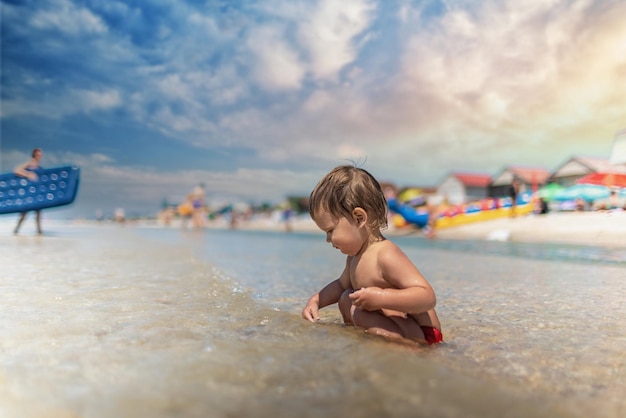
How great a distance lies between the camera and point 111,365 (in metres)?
1.04

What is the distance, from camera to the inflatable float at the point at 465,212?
12.2 m

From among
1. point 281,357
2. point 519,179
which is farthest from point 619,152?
point 519,179

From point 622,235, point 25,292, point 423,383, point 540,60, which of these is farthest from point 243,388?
point 540,60

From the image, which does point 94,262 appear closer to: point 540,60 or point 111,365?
point 111,365

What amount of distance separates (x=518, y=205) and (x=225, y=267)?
10.7 meters

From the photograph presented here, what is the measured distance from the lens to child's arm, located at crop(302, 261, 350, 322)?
62.4 inches

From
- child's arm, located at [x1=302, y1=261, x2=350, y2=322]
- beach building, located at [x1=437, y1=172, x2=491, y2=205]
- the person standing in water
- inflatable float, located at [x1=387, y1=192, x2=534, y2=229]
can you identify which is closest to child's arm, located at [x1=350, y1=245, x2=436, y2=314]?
child's arm, located at [x1=302, y1=261, x2=350, y2=322]

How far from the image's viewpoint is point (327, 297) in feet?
5.38

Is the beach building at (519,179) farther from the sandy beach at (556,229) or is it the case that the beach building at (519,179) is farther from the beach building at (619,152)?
the beach building at (619,152)

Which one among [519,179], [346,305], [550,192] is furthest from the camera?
[519,179]

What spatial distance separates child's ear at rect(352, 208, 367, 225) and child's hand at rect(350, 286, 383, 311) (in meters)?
0.22

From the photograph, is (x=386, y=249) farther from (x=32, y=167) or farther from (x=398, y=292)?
(x=32, y=167)

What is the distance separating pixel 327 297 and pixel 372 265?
306 millimetres

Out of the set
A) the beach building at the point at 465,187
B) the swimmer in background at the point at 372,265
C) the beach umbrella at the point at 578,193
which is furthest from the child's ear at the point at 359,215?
the beach building at the point at 465,187
